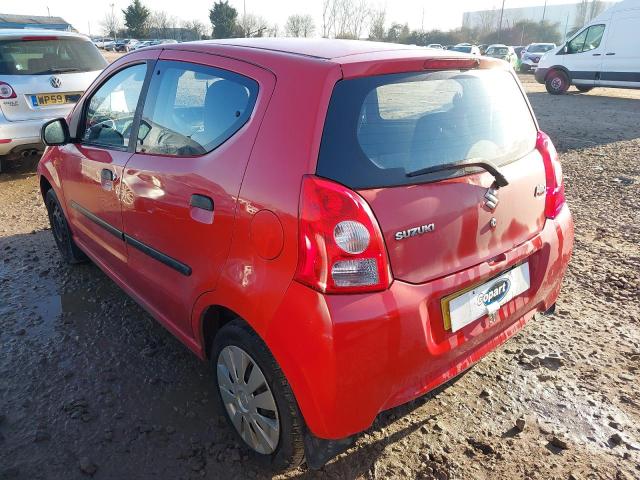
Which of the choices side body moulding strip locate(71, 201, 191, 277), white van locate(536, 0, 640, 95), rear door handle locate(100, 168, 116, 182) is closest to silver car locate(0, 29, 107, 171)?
side body moulding strip locate(71, 201, 191, 277)

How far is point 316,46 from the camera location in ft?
7.42

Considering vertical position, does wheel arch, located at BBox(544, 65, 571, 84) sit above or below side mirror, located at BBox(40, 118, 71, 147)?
below

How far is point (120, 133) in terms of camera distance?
295cm

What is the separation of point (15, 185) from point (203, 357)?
5268 millimetres

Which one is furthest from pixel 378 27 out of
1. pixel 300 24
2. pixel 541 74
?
pixel 541 74

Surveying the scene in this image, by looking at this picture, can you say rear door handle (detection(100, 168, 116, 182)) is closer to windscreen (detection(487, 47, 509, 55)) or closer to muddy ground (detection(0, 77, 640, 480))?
muddy ground (detection(0, 77, 640, 480))

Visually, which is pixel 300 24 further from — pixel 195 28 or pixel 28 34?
pixel 28 34

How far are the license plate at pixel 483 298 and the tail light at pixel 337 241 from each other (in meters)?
0.37

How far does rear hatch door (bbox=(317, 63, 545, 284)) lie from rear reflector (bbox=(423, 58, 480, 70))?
0.02m

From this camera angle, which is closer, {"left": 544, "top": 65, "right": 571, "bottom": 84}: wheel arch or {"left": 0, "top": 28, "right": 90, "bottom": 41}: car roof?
{"left": 0, "top": 28, "right": 90, "bottom": 41}: car roof

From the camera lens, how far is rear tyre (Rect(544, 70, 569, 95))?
17391 mm

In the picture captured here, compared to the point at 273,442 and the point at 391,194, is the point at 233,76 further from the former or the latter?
the point at 273,442

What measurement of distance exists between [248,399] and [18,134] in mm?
5434

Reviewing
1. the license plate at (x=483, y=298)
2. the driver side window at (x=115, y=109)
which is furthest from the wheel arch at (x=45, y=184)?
the license plate at (x=483, y=298)
